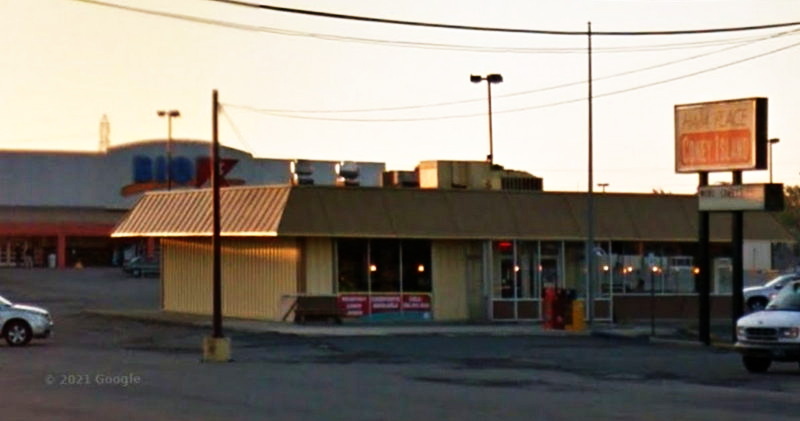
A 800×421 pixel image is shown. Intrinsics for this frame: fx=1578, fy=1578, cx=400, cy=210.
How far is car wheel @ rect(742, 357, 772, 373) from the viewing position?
32.2m

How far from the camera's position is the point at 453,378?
2917 cm

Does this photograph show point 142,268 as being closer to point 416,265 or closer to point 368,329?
point 416,265

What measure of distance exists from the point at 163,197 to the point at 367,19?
2772 cm

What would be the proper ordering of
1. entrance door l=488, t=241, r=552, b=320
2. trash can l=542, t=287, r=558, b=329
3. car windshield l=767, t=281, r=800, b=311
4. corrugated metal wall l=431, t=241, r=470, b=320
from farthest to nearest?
entrance door l=488, t=241, r=552, b=320, corrugated metal wall l=431, t=241, r=470, b=320, trash can l=542, t=287, r=558, b=329, car windshield l=767, t=281, r=800, b=311

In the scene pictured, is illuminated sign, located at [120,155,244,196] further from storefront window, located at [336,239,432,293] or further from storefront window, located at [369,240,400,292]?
storefront window, located at [369,240,400,292]

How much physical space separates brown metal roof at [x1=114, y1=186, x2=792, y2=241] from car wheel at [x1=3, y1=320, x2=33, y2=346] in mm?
10714

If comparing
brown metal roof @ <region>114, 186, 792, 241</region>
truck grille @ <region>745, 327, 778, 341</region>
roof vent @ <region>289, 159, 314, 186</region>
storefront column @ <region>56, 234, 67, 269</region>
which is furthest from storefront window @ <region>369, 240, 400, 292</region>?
storefront column @ <region>56, 234, 67, 269</region>

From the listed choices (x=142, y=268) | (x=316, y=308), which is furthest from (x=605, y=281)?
(x=142, y=268)

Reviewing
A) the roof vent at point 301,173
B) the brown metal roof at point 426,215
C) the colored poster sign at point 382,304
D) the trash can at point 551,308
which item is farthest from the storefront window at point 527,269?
the roof vent at point 301,173

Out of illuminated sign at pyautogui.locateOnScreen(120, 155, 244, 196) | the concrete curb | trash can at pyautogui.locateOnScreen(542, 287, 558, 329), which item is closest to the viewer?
the concrete curb

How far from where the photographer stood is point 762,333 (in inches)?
1234

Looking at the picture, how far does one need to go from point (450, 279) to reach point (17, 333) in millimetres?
17849

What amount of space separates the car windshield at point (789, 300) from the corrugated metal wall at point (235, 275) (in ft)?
69.1

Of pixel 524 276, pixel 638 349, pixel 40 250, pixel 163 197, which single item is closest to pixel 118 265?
pixel 40 250
